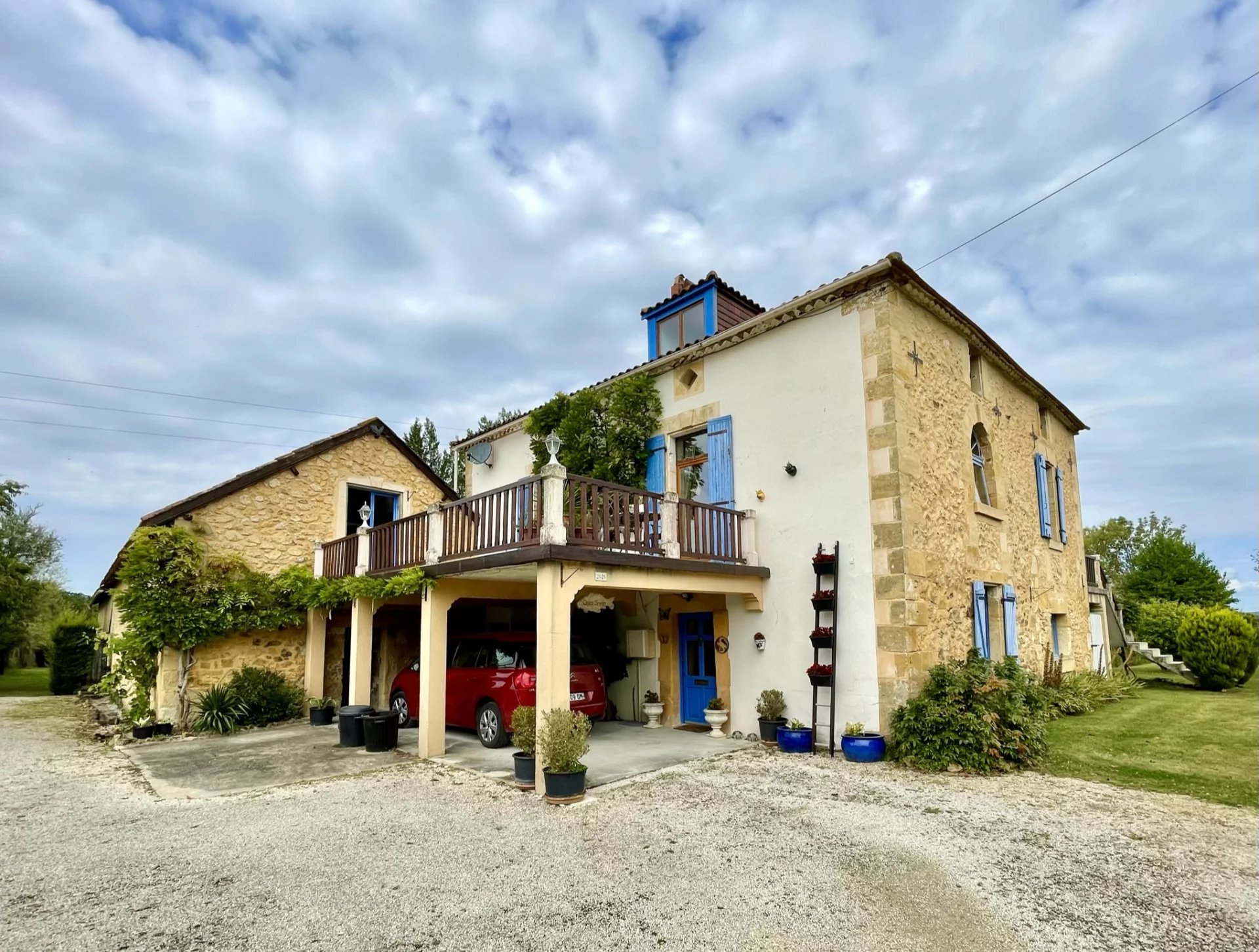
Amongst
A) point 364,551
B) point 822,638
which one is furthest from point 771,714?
point 364,551

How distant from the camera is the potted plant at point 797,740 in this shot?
8.77m

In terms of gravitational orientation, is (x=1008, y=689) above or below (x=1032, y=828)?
above

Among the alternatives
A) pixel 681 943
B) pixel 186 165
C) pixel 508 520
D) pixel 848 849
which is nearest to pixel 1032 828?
pixel 848 849

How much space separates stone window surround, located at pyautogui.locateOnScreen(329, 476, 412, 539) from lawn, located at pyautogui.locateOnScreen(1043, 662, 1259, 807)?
1216 cm

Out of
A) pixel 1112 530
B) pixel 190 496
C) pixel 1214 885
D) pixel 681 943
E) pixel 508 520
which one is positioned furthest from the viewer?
pixel 1112 530

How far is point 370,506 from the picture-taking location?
1533 centimetres

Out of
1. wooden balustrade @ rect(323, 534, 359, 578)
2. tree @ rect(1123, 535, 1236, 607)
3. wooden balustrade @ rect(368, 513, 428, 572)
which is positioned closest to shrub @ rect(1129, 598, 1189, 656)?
tree @ rect(1123, 535, 1236, 607)

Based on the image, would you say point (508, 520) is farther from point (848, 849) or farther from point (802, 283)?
point (802, 283)

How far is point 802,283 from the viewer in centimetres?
1031

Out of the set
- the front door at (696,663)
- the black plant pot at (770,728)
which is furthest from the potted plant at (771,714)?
the front door at (696,663)

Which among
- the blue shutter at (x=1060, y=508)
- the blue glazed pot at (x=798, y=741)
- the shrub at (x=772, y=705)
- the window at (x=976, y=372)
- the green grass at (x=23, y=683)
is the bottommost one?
the green grass at (x=23, y=683)

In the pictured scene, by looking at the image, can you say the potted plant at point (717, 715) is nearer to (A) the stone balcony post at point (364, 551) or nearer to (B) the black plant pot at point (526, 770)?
(B) the black plant pot at point (526, 770)

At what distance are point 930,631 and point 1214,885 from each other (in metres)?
4.48

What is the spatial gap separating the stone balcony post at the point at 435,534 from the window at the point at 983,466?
8866mm
